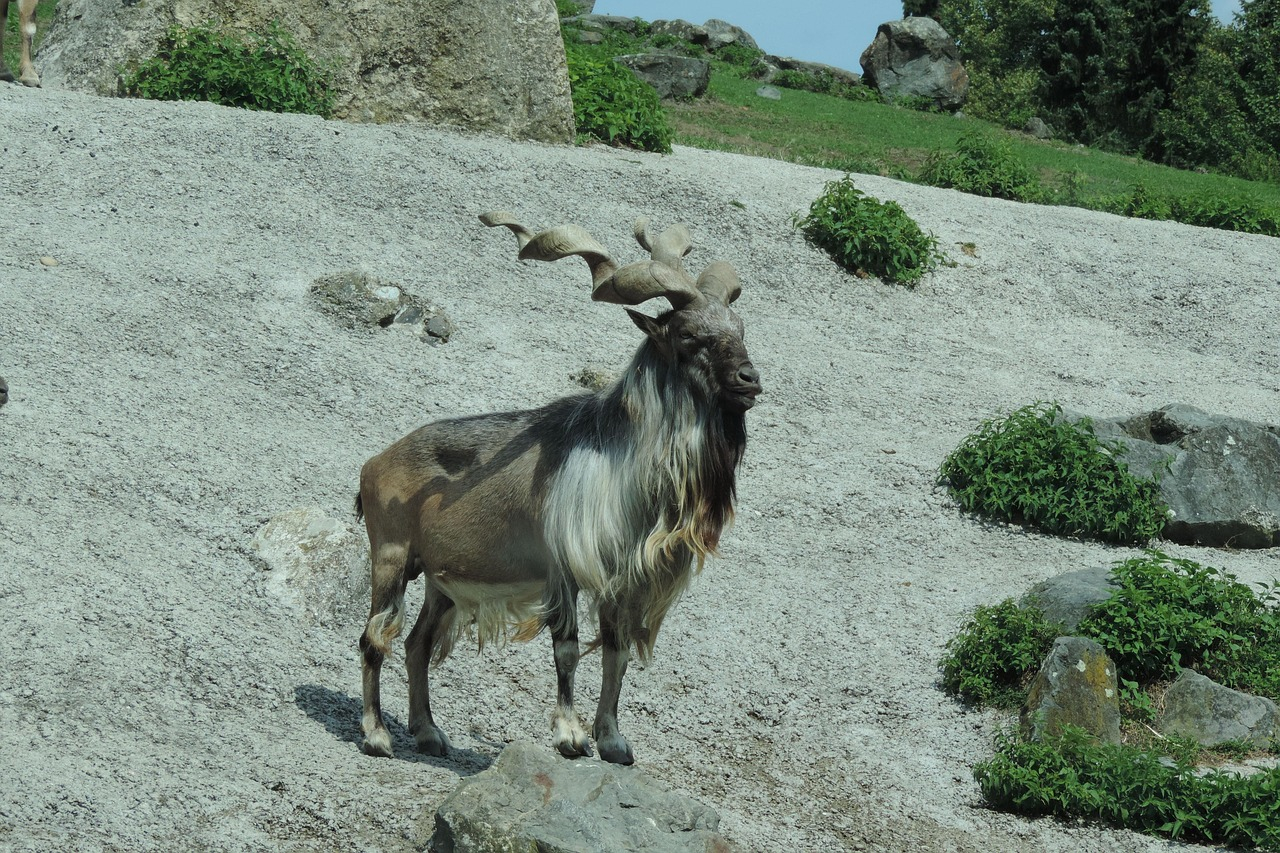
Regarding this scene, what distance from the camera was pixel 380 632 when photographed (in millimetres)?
6047

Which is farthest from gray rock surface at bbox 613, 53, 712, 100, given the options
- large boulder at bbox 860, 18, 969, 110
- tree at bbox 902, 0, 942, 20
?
tree at bbox 902, 0, 942, 20

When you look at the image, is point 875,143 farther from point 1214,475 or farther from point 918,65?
point 1214,475

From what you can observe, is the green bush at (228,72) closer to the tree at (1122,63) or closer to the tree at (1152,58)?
the tree at (1122,63)

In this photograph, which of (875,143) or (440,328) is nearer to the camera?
(440,328)

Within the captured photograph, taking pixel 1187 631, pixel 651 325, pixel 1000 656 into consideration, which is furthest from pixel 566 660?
pixel 1187 631

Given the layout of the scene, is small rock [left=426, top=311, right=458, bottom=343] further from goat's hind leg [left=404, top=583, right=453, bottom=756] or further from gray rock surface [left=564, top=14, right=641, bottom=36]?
gray rock surface [left=564, top=14, right=641, bottom=36]

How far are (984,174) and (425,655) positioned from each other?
14.0 meters

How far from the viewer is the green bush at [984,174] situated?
1814cm

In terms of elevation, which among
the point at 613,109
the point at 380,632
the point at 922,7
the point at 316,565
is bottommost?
the point at 316,565

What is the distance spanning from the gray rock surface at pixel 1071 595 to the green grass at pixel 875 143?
37.6 ft

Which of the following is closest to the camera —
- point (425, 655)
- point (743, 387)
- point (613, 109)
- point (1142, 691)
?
point (743, 387)

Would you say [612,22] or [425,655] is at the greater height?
[612,22]

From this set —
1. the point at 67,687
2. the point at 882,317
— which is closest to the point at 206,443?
the point at 67,687

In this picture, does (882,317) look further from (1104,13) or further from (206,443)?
(1104,13)
